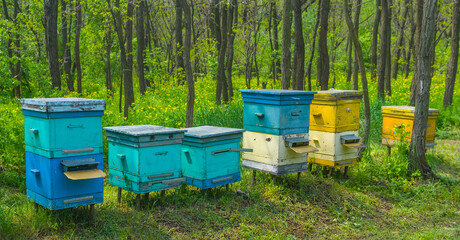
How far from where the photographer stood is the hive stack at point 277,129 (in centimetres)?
586

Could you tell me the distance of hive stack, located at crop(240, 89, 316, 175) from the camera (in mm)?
5863

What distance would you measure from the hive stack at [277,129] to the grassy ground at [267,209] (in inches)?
17.6

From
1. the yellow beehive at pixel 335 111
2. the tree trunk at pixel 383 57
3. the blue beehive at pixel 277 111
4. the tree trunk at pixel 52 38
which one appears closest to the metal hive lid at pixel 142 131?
the blue beehive at pixel 277 111

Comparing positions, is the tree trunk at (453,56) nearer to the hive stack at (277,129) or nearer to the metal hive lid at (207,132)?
the hive stack at (277,129)

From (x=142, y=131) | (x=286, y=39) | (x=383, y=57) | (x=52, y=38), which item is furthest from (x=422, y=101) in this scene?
(x=52, y=38)

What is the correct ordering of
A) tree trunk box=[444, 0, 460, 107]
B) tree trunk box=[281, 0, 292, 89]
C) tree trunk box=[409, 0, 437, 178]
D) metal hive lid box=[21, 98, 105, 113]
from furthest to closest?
1. tree trunk box=[444, 0, 460, 107]
2. tree trunk box=[281, 0, 292, 89]
3. tree trunk box=[409, 0, 437, 178]
4. metal hive lid box=[21, 98, 105, 113]

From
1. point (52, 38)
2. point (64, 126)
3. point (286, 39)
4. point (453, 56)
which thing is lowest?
point (64, 126)

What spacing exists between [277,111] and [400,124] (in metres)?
3.65

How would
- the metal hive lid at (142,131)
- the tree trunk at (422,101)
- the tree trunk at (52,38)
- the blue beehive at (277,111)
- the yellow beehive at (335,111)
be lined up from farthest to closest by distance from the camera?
the tree trunk at (52,38) → the tree trunk at (422,101) → the yellow beehive at (335,111) → the blue beehive at (277,111) → the metal hive lid at (142,131)

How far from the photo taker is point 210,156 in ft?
17.7

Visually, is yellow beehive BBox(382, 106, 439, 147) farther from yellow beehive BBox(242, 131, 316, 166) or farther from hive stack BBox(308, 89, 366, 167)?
yellow beehive BBox(242, 131, 316, 166)

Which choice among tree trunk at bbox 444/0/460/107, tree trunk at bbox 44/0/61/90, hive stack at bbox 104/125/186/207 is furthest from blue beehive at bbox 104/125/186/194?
tree trunk at bbox 444/0/460/107

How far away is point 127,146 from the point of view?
4906mm

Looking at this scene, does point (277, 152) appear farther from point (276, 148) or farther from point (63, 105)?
point (63, 105)
